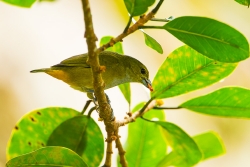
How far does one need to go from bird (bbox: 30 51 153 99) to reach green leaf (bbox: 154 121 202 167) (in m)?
0.27

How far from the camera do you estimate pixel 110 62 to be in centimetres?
222

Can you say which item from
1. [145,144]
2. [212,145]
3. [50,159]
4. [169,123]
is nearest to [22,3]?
[50,159]

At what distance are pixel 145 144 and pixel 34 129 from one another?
0.58m

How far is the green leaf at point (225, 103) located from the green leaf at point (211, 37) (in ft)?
1.24

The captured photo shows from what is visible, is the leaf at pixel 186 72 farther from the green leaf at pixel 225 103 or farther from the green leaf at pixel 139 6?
the green leaf at pixel 139 6

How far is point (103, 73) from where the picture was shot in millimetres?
2125

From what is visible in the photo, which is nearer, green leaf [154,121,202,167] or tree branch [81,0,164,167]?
tree branch [81,0,164,167]

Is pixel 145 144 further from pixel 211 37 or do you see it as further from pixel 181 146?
pixel 211 37

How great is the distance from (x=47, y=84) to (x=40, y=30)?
0.66 m

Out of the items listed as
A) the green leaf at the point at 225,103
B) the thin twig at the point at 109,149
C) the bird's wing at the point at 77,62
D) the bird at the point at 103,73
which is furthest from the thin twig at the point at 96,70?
the bird's wing at the point at 77,62

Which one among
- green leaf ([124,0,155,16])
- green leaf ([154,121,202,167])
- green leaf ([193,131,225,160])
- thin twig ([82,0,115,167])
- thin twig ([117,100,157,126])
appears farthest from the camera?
green leaf ([193,131,225,160])

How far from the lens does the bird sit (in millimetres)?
2020

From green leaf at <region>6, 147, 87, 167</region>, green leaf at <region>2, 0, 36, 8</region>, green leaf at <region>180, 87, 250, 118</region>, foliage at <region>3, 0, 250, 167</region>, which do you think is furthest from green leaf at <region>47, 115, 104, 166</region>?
green leaf at <region>2, 0, 36, 8</region>

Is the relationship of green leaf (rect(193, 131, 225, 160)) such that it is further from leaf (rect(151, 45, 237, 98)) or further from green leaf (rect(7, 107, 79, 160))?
green leaf (rect(7, 107, 79, 160))
